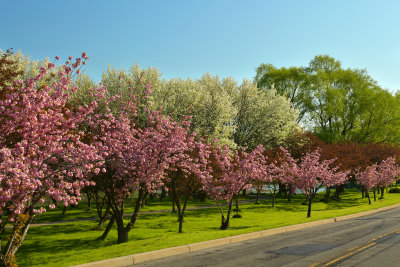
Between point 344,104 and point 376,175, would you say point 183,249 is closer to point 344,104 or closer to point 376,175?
point 376,175

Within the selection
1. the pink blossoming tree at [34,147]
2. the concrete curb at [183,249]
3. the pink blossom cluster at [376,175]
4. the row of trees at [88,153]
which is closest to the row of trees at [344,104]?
the pink blossom cluster at [376,175]

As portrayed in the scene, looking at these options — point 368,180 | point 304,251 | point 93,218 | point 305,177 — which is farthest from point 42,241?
point 368,180

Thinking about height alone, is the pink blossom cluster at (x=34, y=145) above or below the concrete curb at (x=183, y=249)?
above

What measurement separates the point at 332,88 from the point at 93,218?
143 ft

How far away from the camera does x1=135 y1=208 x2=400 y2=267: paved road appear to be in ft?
33.4

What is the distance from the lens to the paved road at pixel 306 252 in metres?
10.2

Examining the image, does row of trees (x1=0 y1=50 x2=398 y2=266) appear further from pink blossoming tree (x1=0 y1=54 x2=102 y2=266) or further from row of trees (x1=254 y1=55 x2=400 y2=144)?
row of trees (x1=254 y1=55 x2=400 y2=144)

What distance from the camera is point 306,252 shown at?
11633mm

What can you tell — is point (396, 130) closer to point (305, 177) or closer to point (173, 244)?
point (305, 177)

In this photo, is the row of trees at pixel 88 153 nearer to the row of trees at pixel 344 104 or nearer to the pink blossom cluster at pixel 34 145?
the pink blossom cluster at pixel 34 145

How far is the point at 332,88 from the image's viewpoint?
54969 mm

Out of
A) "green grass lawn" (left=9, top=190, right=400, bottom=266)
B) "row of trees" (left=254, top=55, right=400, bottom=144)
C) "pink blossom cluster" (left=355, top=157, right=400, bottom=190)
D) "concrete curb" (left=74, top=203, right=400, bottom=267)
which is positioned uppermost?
"row of trees" (left=254, top=55, right=400, bottom=144)

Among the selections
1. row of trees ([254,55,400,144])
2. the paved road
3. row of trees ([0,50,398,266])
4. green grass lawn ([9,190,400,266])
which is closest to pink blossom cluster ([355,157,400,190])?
row of trees ([254,55,400,144])

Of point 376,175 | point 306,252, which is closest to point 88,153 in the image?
point 306,252
